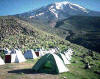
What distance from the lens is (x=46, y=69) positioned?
17203mm

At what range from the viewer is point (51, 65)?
1703 cm

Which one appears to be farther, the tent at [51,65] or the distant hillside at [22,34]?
the distant hillside at [22,34]

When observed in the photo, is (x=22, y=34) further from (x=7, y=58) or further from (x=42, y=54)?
(x=7, y=58)

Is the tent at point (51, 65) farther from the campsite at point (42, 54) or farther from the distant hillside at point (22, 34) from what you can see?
the distant hillside at point (22, 34)

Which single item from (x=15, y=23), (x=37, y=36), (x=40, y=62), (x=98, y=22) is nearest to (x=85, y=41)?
(x=37, y=36)

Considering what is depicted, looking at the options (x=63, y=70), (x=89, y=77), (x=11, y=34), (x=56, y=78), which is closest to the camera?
(x=56, y=78)

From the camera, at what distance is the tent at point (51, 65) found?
1661cm

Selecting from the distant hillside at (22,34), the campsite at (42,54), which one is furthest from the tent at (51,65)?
the distant hillside at (22,34)

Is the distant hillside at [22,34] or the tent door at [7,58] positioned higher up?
the distant hillside at [22,34]

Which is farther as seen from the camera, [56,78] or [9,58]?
[9,58]

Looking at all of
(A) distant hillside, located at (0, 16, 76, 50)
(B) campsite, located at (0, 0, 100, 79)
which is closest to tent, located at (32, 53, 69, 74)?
(B) campsite, located at (0, 0, 100, 79)

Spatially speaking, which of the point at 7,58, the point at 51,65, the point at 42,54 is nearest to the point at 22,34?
the point at 42,54

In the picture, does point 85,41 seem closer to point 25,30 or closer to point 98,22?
point 25,30

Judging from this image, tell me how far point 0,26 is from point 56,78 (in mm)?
83045
